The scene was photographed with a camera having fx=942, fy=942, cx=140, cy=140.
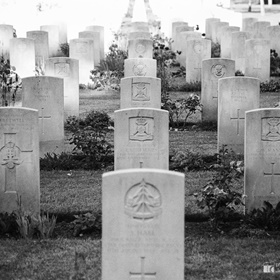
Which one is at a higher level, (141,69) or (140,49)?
(140,49)

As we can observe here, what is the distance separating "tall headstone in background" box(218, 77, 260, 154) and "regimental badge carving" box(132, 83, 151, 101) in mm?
1116

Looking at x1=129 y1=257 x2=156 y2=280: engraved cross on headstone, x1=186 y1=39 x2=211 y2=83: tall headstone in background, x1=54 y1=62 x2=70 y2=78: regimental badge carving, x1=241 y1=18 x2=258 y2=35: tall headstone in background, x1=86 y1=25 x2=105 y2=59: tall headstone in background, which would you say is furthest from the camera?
x1=241 y1=18 x2=258 y2=35: tall headstone in background

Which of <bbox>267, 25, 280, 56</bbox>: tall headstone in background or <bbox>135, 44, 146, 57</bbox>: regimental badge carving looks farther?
<bbox>267, 25, 280, 56</bbox>: tall headstone in background

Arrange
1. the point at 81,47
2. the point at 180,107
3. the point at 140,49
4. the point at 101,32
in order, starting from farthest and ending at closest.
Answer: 1. the point at 101,32
2. the point at 140,49
3. the point at 81,47
4. the point at 180,107

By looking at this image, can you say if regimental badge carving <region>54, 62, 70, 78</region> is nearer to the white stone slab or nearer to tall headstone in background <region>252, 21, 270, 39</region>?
the white stone slab

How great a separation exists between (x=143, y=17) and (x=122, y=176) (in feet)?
68.2

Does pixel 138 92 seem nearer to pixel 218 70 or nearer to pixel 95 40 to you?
pixel 218 70

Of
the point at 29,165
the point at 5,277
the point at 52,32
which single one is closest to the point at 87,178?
the point at 29,165

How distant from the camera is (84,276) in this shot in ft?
25.6

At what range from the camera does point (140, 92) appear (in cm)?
1371

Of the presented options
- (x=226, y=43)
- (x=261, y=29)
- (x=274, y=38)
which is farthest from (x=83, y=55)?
(x=261, y=29)

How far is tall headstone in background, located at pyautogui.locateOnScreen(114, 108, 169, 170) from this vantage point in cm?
1006

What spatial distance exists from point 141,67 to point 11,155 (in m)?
8.10

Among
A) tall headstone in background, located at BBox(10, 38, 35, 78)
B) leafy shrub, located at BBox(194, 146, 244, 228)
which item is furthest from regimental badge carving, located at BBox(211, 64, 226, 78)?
leafy shrub, located at BBox(194, 146, 244, 228)
